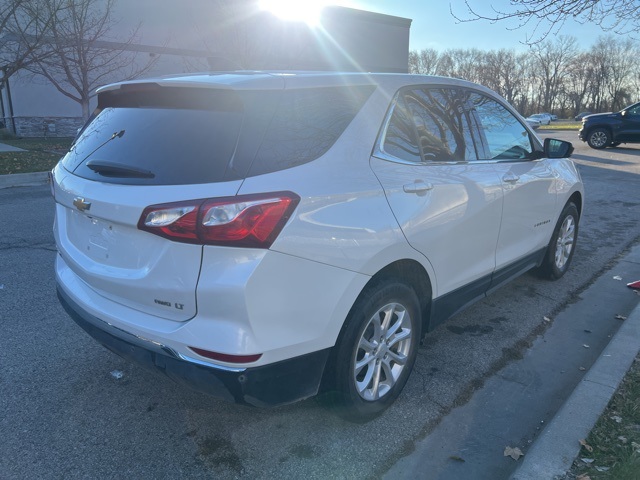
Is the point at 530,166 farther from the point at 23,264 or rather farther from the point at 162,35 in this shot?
the point at 162,35

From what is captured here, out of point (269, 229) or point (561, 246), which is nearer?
point (269, 229)

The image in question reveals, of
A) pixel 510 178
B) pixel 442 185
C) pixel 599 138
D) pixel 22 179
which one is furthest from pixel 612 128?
pixel 442 185

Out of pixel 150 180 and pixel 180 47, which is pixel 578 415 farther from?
pixel 180 47

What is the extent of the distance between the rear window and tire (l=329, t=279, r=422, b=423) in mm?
845

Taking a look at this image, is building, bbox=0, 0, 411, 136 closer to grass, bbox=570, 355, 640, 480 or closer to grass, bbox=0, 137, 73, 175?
grass, bbox=0, 137, 73, 175

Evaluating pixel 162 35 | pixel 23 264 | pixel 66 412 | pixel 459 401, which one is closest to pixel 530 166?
pixel 459 401

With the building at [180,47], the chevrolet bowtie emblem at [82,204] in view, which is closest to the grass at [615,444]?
the chevrolet bowtie emblem at [82,204]

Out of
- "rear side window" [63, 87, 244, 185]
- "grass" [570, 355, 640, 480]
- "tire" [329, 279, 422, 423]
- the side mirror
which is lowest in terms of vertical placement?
"grass" [570, 355, 640, 480]

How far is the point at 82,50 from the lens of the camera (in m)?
15.8

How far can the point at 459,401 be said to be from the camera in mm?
3230

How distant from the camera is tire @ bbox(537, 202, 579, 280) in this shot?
16.6 feet

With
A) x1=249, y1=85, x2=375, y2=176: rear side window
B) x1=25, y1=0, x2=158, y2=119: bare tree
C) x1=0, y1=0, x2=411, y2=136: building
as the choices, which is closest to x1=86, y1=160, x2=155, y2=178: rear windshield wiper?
x1=249, y1=85, x2=375, y2=176: rear side window

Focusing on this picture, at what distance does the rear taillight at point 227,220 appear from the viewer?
2180mm

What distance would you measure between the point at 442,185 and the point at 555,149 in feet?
6.85
